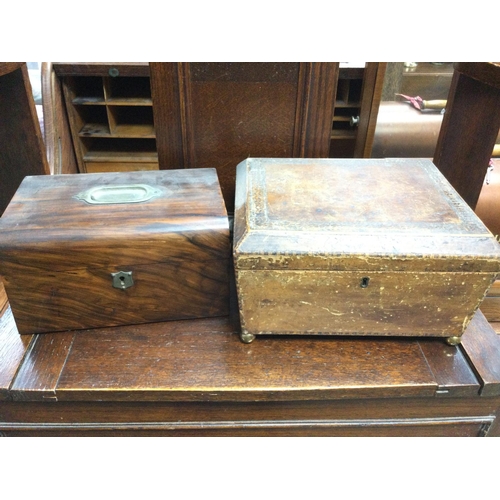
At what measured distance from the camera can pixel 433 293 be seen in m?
0.81

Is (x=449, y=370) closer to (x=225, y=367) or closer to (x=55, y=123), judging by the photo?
(x=225, y=367)

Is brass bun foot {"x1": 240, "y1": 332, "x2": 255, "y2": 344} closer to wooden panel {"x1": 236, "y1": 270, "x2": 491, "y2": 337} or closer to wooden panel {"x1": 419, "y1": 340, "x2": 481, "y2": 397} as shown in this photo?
Result: wooden panel {"x1": 236, "y1": 270, "x2": 491, "y2": 337}

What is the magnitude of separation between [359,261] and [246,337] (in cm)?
26

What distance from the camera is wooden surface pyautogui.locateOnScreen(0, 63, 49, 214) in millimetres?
1079

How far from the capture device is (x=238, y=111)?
108 centimetres

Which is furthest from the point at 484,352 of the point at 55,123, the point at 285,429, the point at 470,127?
the point at 55,123

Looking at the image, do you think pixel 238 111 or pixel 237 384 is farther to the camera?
pixel 238 111

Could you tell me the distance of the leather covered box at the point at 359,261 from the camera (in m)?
0.77

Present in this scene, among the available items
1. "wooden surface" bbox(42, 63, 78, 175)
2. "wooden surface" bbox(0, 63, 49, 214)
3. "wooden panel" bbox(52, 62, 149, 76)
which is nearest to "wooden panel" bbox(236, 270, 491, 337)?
"wooden surface" bbox(0, 63, 49, 214)

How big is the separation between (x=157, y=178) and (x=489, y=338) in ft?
2.44

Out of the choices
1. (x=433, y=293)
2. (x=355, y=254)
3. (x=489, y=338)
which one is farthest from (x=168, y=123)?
(x=489, y=338)

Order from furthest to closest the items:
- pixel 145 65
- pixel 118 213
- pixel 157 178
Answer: pixel 145 65 → pixel 157 178 → pixel 118 213

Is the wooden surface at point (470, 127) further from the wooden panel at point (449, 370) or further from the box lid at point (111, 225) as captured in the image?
the box lid at point (111, 225)
